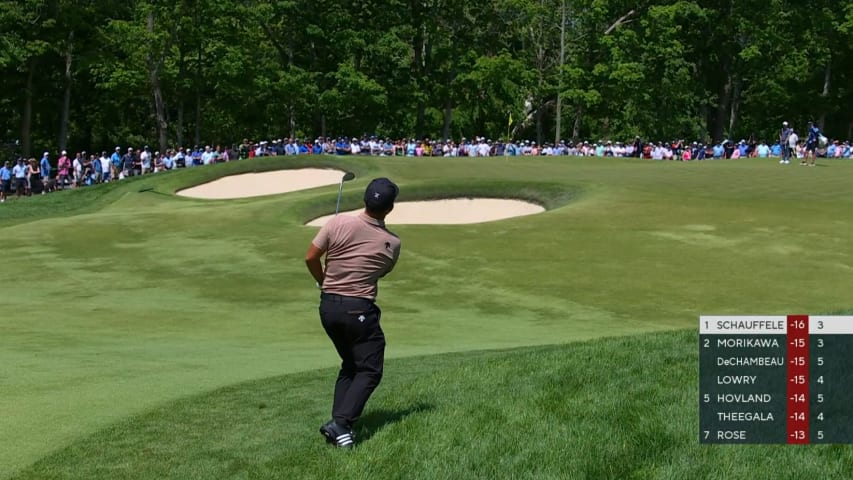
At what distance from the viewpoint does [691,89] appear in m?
82.1

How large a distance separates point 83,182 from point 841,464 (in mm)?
49449

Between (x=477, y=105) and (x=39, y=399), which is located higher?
(x=477, y=105)

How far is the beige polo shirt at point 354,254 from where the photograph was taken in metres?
7.34

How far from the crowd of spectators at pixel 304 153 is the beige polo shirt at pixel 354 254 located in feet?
136

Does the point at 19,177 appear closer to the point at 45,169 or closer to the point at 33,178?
the point at 33,178

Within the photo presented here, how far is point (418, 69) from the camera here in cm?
8025

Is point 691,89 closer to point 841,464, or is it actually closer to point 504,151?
point 504,151

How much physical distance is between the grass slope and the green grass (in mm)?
128

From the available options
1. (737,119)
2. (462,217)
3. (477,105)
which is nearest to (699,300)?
(462,217)

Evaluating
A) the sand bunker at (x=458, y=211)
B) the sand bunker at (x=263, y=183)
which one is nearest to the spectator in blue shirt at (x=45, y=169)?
the sand bunker at (x=263, y=183)

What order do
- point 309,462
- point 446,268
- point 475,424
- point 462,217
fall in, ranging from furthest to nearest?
point 462,217 → point 446,268 → point 475,424 → point 309,462

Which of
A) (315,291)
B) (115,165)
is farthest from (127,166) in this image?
(315,291)

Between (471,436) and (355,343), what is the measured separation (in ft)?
3.62

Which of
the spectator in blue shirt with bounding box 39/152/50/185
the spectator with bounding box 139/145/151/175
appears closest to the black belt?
the spectator in blue shirt with bounding box 39/152/50/185
